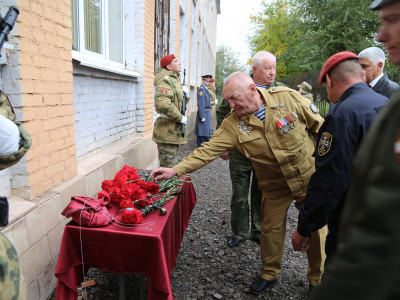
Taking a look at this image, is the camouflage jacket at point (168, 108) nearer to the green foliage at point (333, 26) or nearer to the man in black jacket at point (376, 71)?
the man in black jacket at point (376, 71)

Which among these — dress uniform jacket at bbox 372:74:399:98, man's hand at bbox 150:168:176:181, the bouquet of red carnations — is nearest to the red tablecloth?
the bouquet of red carnations

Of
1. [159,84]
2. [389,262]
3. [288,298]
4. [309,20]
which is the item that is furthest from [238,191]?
[309,20]

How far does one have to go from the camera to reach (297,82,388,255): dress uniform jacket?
178 cm

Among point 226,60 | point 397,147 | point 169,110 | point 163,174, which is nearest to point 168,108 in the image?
point 169,110

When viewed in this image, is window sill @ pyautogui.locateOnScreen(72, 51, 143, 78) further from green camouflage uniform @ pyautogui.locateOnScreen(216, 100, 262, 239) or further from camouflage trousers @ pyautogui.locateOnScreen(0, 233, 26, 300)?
camouflage trousers @ pyautogui.locateOnScreen(0, 233, 26, 300)

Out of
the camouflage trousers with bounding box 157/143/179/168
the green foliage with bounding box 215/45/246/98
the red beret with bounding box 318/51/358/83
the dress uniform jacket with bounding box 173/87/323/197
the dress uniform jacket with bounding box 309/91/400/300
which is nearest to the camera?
the dress uniform jacket with bounding box 309/91/400/300

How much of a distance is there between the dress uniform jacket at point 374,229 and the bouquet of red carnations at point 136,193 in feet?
5.32

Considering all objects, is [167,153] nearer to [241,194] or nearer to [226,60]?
[241,194]

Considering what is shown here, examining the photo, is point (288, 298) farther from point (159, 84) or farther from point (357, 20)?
point (357, 20)

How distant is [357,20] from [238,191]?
1059cm

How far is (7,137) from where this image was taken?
3.64 feet

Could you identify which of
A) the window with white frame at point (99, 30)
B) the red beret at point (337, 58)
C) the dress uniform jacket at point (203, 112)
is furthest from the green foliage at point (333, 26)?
the red beret at point (337, 58)

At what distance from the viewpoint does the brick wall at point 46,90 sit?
2.32m

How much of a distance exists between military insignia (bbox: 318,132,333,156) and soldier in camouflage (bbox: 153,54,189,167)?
2621 millimetres
